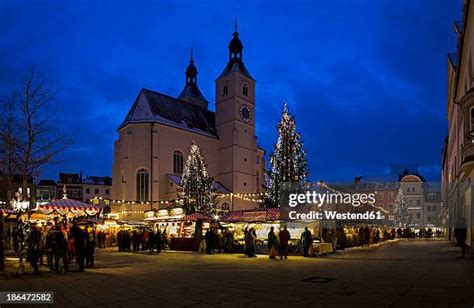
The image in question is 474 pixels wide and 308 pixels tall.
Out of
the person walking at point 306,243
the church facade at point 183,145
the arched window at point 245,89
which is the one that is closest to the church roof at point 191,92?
the church facade at point 183,145

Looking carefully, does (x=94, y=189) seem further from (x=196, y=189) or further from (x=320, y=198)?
(x=320, y=198)

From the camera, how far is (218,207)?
59906 mm

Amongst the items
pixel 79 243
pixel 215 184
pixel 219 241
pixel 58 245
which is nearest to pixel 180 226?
pixel 219 241

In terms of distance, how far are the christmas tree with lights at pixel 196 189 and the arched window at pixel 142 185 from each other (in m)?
7.12

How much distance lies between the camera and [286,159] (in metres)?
37.8

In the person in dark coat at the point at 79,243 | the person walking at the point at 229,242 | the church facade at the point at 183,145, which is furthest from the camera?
the church facade at the point at 183,145

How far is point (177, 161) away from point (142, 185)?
20.2 ft

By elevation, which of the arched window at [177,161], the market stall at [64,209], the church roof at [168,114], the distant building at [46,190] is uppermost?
the church roof at [168,114]

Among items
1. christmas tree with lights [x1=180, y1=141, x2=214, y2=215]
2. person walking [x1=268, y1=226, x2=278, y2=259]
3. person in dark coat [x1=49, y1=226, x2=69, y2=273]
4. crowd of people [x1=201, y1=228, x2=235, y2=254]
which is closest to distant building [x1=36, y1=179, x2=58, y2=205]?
christmas tree with lights [x1=180, y1=141, x2=214, y2=215]

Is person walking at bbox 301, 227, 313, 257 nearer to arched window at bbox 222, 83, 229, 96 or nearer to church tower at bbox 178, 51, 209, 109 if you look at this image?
arched window at bbox 222, 83, 229, 96

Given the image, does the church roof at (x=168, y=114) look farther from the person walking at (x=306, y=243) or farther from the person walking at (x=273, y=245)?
the person walking at (x=306, y=243)

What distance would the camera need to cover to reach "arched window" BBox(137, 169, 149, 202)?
55469mm

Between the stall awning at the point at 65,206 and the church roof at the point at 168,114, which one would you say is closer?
the stall awning at the point at 65,206

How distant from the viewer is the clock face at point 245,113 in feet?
218
